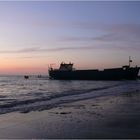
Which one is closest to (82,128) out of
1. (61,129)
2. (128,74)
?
(61,129)

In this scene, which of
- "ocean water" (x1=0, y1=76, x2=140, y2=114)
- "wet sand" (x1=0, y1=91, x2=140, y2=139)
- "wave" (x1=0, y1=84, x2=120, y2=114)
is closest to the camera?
"wet sand" (x1=0, y1=91, x2=140, y2=139)

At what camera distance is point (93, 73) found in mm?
89375

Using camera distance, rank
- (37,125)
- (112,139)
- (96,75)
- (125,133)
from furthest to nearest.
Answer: (96,75) < (37,125) < (125,133) < (112,139)

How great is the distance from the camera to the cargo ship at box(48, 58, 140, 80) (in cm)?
8319

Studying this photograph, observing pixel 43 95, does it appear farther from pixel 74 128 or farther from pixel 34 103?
pixel 74 128

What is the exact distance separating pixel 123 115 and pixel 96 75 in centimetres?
7527

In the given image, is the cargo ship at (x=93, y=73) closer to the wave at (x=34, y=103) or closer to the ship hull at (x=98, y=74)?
the ship hull at (x=98, y=74)

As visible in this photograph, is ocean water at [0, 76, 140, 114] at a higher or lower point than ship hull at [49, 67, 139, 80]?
lower

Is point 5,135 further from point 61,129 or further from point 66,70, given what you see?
point 66,70

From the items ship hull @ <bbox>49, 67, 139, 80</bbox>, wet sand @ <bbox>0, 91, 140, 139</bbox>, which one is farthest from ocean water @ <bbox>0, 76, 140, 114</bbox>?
ship hull @ <bbox>49, 67, 139, 80</bbox>

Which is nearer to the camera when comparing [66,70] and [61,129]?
[61,129]

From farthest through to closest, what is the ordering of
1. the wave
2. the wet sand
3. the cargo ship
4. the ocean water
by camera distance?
the cargo ship → the ocean water → the wave → the wet sand

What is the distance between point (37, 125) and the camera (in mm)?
11312

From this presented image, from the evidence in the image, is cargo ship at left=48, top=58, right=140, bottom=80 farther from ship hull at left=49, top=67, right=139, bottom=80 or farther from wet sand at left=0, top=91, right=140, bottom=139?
wet sand at left=0, top=91, right=140, bottom=139
